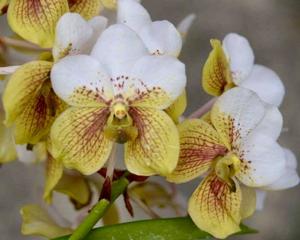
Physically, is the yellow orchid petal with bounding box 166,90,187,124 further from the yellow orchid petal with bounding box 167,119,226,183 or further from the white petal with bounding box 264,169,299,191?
the white petal with bounding box 264,169,299,191

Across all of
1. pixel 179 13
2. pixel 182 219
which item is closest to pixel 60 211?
pixel 182 219

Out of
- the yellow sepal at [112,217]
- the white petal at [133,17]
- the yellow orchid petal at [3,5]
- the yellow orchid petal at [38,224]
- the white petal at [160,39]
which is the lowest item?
the yellow sepal at [112,217]

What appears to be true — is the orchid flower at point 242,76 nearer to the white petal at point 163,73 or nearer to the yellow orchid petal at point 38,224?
the white petal at point 163,73

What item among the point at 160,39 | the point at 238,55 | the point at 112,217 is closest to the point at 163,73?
the point at 160,39

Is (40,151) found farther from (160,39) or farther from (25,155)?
(160,39)

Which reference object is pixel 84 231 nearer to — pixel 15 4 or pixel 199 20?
pixel 15 4

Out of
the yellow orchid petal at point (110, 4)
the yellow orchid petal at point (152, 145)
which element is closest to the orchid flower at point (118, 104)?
the yellow orchid petal at point (152, 145)

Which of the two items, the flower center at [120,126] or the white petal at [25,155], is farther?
the white petal at [25,155]
